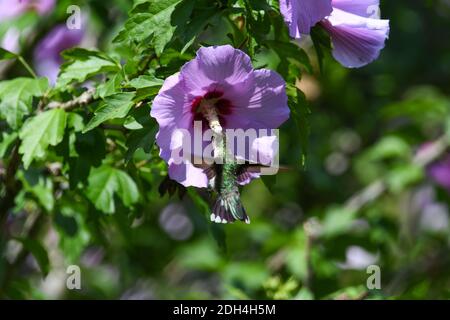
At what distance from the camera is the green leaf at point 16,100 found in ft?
5.44

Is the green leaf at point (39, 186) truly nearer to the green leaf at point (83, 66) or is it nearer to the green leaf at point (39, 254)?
the green leaf at point (39, 254)

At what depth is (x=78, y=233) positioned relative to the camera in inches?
86.7

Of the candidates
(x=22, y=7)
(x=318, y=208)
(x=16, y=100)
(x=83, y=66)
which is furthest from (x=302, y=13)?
(x=318, y=208)

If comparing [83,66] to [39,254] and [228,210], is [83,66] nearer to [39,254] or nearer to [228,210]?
[228,210]

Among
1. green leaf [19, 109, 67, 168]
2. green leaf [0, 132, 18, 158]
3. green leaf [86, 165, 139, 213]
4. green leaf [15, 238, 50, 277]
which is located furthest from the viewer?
green leaf [15, 238, 50, 277]

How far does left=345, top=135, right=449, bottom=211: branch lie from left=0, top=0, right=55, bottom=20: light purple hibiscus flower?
129 centimetres

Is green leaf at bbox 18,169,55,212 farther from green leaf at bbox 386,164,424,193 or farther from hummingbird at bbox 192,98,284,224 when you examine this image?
green leaf at bbox 386,164,424,193

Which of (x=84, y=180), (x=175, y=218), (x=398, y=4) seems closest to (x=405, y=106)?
(x=398, y=4)

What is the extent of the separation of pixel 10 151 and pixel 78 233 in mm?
524

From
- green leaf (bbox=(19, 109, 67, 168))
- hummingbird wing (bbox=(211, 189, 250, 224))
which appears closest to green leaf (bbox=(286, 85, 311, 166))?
hummingbird wing (bbox=(211, 189, 250, 224))

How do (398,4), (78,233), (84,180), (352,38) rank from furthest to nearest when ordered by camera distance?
(398,4) < (78,233) < (84,180) < (352,38)

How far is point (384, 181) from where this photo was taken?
319cm

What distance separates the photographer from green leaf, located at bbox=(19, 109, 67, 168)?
1591 millimetres

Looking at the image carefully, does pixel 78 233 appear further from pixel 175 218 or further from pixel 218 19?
pixel 175 218
